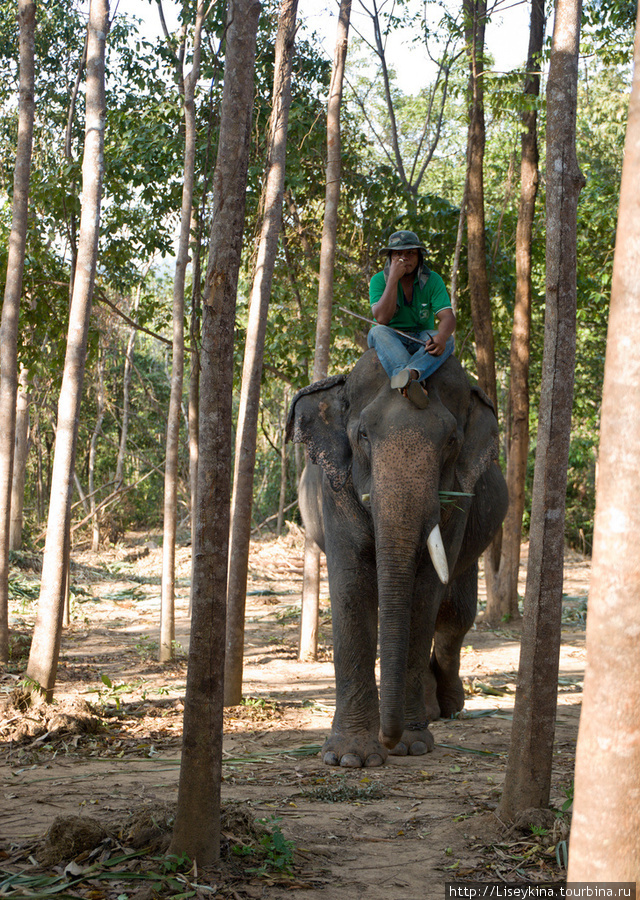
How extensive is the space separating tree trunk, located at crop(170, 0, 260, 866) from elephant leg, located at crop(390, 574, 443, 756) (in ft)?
6.99

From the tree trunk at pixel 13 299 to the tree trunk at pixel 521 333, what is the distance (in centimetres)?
638

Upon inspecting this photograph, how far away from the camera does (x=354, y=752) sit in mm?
5398

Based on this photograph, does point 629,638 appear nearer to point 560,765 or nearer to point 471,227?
point 560,765

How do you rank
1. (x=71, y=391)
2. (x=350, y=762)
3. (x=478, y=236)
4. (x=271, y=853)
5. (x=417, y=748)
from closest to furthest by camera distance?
1. (x=271, y=853)
2. (x=350, y=762)
3. (x=417, y=748)
4. (x=71, y=391)
5. (x=478, y=236)

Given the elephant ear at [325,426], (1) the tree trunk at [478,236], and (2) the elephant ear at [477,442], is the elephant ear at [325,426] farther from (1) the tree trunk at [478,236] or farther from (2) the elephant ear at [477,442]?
(1) the tree trunk at [478,236]

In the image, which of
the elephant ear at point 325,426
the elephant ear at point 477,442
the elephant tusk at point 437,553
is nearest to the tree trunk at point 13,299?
the elephant ear at point 325,426

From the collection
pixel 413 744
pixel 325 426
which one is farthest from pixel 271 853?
pixel 325 426

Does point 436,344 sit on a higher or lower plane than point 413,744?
higher

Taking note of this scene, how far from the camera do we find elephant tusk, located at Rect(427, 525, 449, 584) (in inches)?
194

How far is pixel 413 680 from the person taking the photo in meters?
5.61

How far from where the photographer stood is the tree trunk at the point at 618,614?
1771 millimetres

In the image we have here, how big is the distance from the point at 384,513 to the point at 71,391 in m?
2.84

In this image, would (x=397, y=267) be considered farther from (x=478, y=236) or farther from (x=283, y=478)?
(x=283, y=478)

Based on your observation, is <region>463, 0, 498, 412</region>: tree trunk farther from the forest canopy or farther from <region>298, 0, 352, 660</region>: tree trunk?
<region>298, 0, 352, 660</region>: tree trunk
